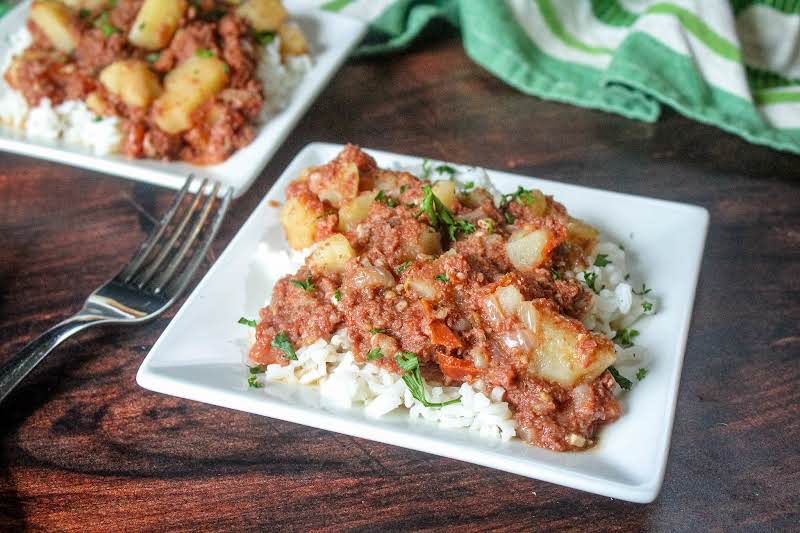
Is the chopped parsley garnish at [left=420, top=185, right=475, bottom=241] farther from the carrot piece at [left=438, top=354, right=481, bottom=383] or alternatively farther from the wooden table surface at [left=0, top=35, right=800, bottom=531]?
the wooden table surface at [left=0, top=35, right=800, bottom=531]

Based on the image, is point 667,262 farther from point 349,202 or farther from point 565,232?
point 349,202

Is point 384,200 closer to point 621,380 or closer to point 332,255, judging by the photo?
point 332,255

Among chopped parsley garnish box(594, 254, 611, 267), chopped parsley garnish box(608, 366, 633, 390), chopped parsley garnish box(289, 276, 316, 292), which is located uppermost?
chopped parsley garnish box(289, 276, 316, 292)

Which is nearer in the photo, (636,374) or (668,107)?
(636,374)

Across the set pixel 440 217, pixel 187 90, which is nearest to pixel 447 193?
pixel 440 217

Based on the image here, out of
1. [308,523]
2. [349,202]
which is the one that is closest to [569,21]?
[349,202]

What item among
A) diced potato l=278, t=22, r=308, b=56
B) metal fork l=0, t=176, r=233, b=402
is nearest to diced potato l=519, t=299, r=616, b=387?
metal fork l=0, t=176, r=233, b=402
